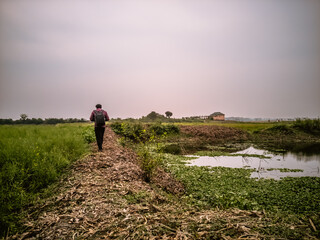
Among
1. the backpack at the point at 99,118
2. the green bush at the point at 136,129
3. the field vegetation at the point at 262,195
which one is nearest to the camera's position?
the field vegetation at the point at 262,195

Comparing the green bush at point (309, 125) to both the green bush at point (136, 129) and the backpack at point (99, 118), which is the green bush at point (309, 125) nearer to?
the green bush at point (136, 129)

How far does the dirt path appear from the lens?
9.57 feet

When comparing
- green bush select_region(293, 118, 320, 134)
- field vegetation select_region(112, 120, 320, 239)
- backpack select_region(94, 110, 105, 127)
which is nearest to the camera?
field vegetation select_region(112, 120, 320, 239)

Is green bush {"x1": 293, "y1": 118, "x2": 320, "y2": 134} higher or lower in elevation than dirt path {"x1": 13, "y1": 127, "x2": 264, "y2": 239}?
higher

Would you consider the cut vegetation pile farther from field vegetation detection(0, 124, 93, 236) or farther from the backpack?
the backpack

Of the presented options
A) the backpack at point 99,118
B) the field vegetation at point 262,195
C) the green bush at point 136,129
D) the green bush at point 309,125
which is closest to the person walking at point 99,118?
the backpack at point 99,118

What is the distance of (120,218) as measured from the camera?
11.2ft

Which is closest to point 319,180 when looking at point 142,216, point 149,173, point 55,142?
point 149,173

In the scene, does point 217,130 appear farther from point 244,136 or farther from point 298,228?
point 298,228

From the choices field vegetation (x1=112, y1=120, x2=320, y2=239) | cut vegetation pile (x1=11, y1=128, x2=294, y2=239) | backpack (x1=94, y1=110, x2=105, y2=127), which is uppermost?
backpack (x1=94, y1=110, x2=105, y2=127)

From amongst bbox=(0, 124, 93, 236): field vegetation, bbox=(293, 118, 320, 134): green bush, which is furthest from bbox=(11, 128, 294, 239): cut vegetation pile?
bbox=(293, 118, 320, 134): green bush

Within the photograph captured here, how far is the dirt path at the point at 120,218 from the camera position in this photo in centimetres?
292

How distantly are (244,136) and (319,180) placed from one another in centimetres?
2076

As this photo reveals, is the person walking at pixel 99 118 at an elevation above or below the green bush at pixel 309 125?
above
